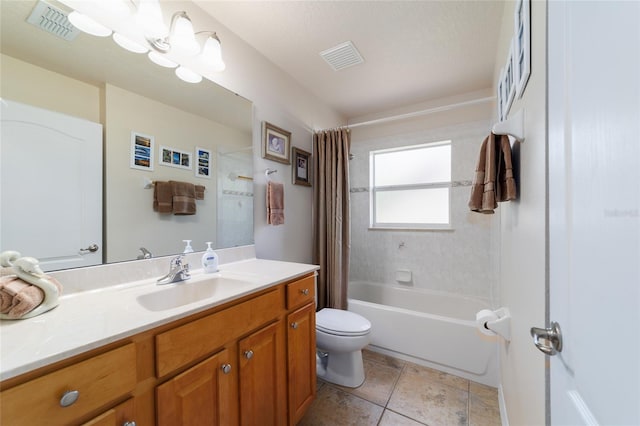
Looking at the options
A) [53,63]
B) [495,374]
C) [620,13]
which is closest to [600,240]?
[620,13]

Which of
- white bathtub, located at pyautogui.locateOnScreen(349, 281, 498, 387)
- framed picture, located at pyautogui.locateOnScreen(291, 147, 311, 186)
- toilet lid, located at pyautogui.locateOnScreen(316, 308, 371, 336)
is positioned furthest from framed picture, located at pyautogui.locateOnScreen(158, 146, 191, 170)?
white bathtub, located at pyautogui.locateOnScreen(349, 281, 498, 387)

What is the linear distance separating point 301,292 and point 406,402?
3.53 feet

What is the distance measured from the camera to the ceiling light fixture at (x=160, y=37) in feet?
3.51

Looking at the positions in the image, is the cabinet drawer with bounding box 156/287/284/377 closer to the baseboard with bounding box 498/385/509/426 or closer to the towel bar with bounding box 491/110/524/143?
the towel bar with bounding box 491/110/524/143

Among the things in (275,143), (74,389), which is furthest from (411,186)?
(74,389)

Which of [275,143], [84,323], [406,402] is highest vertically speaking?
[275,143]

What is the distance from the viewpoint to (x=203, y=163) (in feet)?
4.76

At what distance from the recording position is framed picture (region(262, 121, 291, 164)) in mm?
1859

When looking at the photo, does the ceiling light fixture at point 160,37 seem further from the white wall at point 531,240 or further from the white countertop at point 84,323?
the white wall at point 531,240

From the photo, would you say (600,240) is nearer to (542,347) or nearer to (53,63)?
(542,347)

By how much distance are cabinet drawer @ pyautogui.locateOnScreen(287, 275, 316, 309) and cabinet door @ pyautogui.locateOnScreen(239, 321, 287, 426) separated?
0.43ft

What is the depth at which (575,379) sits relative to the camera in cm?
45

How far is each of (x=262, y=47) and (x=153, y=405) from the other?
2146 mm

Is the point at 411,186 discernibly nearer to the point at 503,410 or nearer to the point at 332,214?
the point at 332,214
